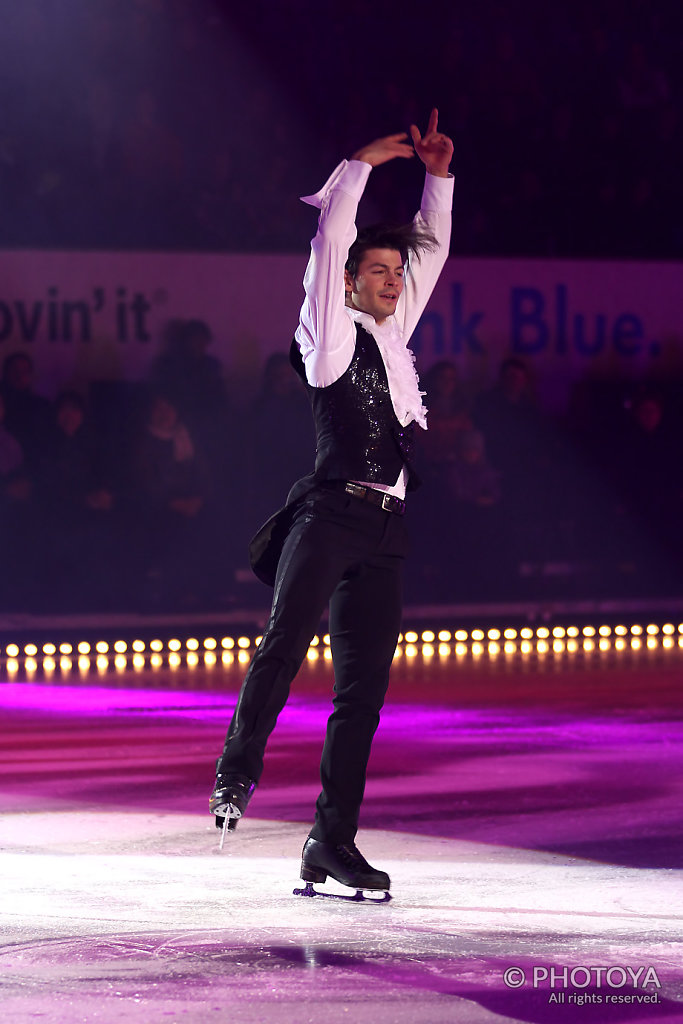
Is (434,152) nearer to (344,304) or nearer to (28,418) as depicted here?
(344,304)

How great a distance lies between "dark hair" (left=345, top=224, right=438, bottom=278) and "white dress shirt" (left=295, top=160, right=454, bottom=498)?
0.10 feet

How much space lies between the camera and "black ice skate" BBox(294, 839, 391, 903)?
3373 millimetres

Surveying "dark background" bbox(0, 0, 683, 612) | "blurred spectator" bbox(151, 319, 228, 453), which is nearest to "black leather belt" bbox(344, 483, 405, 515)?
"dark background" bbox(0, 0, 683, 612)

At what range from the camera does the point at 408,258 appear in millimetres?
3791

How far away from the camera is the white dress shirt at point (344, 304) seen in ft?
11.3

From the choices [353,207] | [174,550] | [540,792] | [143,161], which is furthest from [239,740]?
[143,161]

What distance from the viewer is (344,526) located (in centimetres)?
349

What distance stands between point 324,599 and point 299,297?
7117 millimetres

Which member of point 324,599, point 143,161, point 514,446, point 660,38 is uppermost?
point 660,38

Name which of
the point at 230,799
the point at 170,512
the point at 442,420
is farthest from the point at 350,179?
the point at 442,420

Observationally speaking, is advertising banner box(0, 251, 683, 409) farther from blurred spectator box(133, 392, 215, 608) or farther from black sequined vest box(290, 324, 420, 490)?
black sequined vest box(290, 324, 420, 490)

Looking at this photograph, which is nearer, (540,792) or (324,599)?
(324,599)

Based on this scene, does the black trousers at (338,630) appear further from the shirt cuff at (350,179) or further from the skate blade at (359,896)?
the shirt cuff at (350,179)

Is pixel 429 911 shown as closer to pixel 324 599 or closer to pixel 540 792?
pixel 324 599
